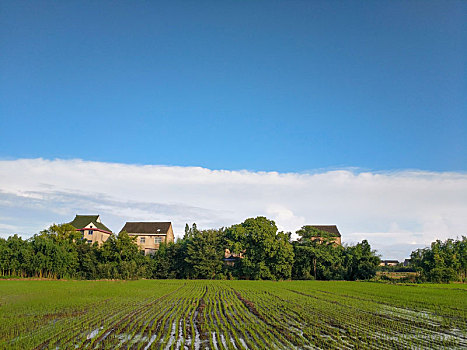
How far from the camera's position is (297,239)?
173ft

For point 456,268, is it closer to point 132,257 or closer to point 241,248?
point 241,248

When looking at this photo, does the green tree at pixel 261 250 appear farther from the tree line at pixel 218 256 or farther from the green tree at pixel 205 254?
the green tree at pixel 205 254

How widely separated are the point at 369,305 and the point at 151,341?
13045 millimetres

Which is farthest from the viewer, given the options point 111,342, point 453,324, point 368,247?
point 368,247

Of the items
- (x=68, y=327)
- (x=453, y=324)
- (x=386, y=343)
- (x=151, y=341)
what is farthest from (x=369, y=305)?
(x=68, y=327)

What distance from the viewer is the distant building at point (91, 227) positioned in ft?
203

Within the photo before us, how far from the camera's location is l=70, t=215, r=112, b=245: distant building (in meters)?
62.0

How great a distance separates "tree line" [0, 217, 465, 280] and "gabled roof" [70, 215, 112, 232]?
43.1 feet

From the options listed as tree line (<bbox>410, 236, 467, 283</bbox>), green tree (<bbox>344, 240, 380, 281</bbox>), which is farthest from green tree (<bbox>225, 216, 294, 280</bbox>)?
Answer: tree line (<bbox>410, 236, 467, 283</bbox>)

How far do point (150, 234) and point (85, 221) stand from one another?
1117 centimetres

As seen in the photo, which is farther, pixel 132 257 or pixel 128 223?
pixel 128 223

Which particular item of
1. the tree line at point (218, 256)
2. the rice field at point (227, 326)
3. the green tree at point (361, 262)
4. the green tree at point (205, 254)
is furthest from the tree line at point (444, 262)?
the rice field at point (227, 326)

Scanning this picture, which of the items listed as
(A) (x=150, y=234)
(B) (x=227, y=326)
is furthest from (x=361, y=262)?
(B) (x=227, y=326)

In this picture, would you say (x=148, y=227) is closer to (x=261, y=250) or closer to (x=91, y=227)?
(x=91, y=227)
